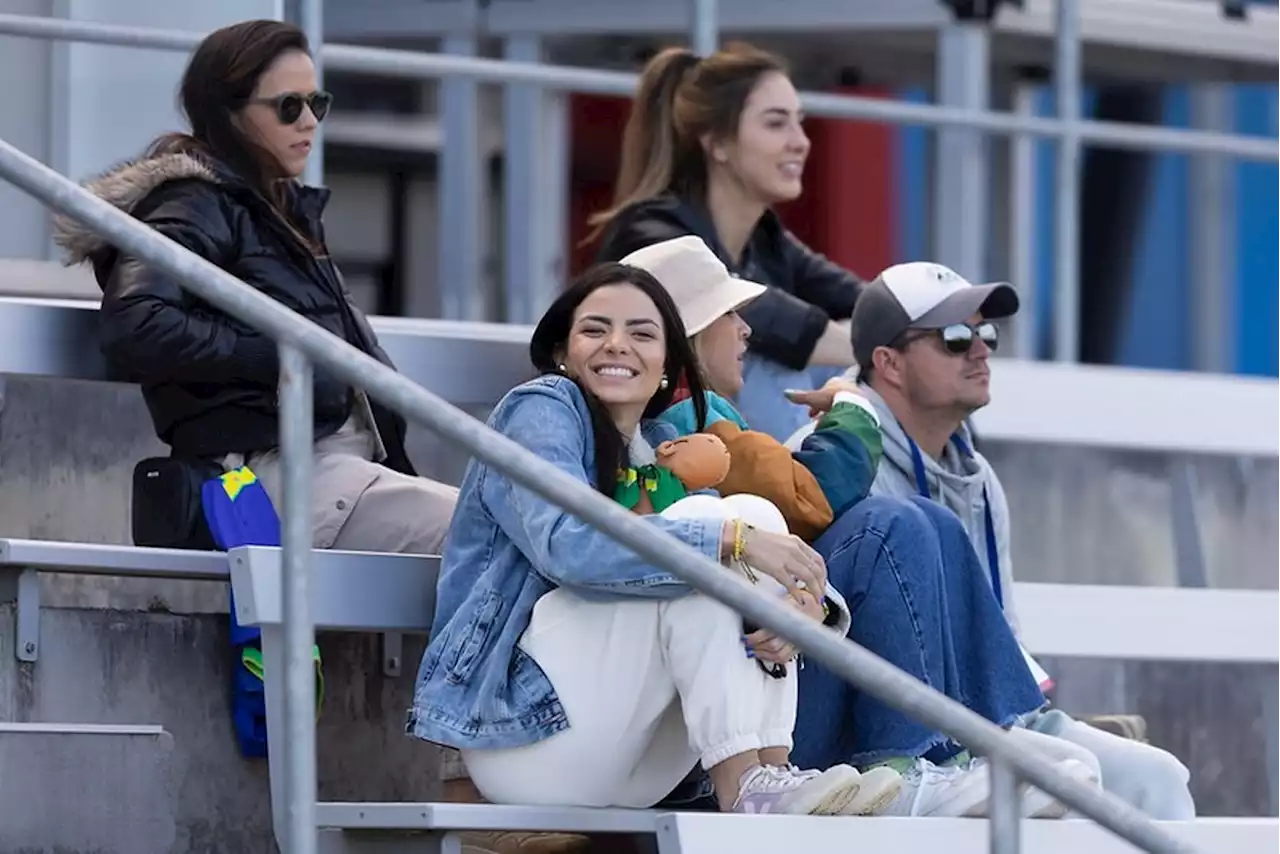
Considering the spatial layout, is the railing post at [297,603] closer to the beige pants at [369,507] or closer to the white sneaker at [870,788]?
the white sneaker at [870,788]

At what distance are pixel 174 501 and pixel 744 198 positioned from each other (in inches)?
63.7

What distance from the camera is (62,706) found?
4852mm

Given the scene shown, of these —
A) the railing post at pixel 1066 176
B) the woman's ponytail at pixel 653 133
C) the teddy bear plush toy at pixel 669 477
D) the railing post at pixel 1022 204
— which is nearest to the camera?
the teddy bear plush toy at pixel 669 477

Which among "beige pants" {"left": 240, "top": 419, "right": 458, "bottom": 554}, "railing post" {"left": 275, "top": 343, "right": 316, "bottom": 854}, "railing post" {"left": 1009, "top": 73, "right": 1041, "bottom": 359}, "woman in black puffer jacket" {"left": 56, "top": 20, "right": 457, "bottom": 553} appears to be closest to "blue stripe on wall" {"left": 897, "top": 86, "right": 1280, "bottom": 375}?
"railing post" {"left": 1009, "top": 73, "right": 1041, "bottom": 359}

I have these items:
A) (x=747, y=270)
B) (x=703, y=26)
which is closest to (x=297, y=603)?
(x=747, y=270)

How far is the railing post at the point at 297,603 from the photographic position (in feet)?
13.2

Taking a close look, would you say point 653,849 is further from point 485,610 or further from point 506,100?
point 506,100

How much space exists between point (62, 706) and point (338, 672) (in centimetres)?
51

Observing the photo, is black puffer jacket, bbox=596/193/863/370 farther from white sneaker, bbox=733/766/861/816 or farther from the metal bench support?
white sneaker, bbox=733/766/861/816

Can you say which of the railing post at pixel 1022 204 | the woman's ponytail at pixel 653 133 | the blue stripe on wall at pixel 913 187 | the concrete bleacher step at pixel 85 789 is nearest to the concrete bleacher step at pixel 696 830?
the concrete bleacher step at pixel 85 789

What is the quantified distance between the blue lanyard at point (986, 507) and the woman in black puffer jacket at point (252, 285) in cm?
85

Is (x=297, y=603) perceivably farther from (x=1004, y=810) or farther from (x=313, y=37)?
(x=313, y=37)

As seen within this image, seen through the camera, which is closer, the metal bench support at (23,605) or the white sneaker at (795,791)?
the white sneaker at (795,791)

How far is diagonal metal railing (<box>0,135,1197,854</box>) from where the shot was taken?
3.96 metres
